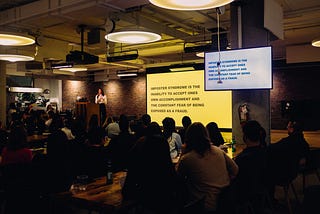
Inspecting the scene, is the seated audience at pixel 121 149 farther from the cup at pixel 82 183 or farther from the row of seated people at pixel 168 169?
the cup at pixel 82 183

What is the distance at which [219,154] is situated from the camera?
293 centimetres

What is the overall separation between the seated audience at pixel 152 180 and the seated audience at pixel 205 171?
0.83ft

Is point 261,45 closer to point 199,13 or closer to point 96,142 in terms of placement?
point 199,13

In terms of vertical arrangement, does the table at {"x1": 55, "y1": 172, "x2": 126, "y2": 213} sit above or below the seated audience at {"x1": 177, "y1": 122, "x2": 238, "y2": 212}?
below

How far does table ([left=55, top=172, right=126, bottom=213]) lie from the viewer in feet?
8.14

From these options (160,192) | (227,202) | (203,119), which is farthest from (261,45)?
(203,119)

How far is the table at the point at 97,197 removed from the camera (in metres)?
2.48

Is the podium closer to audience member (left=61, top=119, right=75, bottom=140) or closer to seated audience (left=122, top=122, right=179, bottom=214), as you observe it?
audience member (left=61, top=119, right=75, bottom=140)

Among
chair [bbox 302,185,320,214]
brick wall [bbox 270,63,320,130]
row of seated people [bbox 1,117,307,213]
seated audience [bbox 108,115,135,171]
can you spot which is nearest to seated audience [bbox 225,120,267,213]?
row of seated people [bbox 1,117,307,213]

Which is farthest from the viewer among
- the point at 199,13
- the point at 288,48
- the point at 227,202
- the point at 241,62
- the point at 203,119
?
the point at 288,48

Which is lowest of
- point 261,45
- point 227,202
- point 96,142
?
point 227,202

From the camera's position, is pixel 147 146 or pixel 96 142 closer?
pixel 147 146

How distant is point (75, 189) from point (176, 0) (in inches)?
74.1

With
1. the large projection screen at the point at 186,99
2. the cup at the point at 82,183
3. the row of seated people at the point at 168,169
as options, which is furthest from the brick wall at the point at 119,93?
the cup at the point at 82,183
